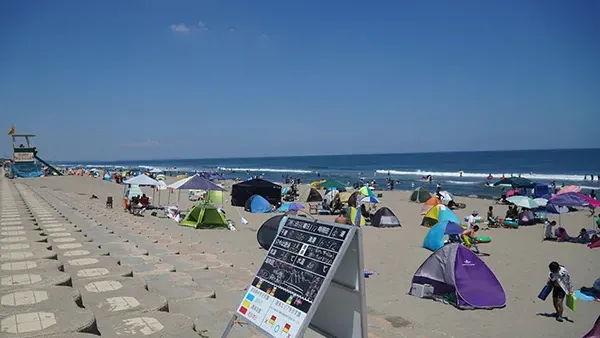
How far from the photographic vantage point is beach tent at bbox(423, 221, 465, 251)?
1240cm

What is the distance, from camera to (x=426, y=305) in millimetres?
7676

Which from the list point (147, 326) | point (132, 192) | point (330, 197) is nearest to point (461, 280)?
point (147, 326)

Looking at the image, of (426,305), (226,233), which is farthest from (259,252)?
(426,305)

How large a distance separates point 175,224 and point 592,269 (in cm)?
1395

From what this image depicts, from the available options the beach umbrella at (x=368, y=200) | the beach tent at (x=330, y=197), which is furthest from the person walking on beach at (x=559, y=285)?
the beach tent at (x=330, y=197)

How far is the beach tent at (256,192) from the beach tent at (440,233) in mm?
13611

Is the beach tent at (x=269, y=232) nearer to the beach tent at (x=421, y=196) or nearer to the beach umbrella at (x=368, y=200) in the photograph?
the beach umbrella at (x=368, y=200)

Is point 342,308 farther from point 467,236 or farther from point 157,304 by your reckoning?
point 467,236

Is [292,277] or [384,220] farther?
[384,220]

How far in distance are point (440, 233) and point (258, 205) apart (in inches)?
483

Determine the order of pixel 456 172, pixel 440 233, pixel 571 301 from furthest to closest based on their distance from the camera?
pixel 456 172
pixel 440 233
pixel 571 301

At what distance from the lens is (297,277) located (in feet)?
11.0

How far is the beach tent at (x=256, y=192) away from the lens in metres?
25.6

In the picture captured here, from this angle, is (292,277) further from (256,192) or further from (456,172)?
(456,172)
